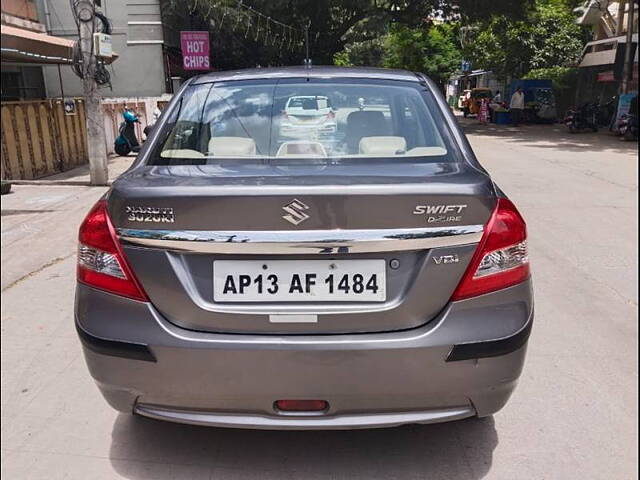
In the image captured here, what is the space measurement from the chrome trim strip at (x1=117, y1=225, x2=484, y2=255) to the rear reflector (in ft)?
1.72

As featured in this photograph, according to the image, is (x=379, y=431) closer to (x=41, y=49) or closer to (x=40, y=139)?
(x=41, y=49)

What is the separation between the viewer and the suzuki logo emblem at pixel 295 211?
77.2 inches

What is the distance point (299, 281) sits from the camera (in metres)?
2.03

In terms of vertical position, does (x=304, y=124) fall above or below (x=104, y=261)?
above

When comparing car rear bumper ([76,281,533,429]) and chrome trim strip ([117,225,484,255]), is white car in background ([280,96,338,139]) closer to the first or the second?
chrome trim strip ([117,225,484,255])

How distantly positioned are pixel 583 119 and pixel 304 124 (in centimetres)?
2003

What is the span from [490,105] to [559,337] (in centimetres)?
2478

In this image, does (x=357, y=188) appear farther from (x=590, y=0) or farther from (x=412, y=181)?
(x=590, y=0)

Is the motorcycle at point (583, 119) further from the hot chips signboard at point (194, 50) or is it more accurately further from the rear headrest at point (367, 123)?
the rear headrest at point (367, 123)

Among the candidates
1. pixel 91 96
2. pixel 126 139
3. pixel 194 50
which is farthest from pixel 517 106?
pixel 91 96

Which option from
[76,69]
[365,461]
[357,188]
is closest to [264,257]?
[357,188]

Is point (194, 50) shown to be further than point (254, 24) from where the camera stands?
No

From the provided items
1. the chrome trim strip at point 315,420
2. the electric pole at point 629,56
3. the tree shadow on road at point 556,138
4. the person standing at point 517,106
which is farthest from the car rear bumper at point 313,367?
the person standing at point 517,106

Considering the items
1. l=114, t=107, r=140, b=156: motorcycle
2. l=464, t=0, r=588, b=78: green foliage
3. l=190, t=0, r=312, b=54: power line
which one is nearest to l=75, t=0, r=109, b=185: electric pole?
l=114, t=107, r=140, b=156: motorcycle
